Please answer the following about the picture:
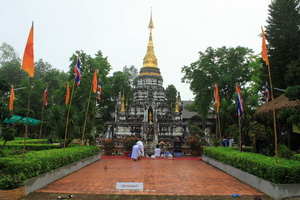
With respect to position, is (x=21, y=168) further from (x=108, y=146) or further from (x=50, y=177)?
(x=108, y=146)

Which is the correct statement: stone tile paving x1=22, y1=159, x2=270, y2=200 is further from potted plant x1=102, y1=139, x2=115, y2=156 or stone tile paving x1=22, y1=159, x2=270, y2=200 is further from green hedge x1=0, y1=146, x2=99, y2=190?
potted plant x1=102, y1=139, x2=115, y2=156

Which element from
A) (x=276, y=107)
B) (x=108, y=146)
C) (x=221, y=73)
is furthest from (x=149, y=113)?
(x=276, y=107)

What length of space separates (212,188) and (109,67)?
3066 centimetres

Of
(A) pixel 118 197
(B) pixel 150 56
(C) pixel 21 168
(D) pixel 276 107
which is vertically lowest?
(A) pixel 118 197

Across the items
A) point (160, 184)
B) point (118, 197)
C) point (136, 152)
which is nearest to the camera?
point (118, 197)

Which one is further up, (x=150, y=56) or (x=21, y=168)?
(x=150, y=56)

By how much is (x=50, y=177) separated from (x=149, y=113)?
88.4 feet

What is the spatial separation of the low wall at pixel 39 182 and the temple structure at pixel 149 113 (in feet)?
52.6

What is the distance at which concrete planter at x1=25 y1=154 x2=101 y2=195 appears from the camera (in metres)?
7.85

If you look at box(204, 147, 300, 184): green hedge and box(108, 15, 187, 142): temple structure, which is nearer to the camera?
box(204, 147, 300, 184): green hedge

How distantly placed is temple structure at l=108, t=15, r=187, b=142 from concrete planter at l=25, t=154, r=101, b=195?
49.2 ft

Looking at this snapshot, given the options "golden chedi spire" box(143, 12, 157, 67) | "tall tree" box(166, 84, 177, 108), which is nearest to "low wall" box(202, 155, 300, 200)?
"golden chedi spire" box(143, 12, 157, 67)

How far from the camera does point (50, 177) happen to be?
958 cm

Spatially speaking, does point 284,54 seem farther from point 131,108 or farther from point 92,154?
point 131,108
